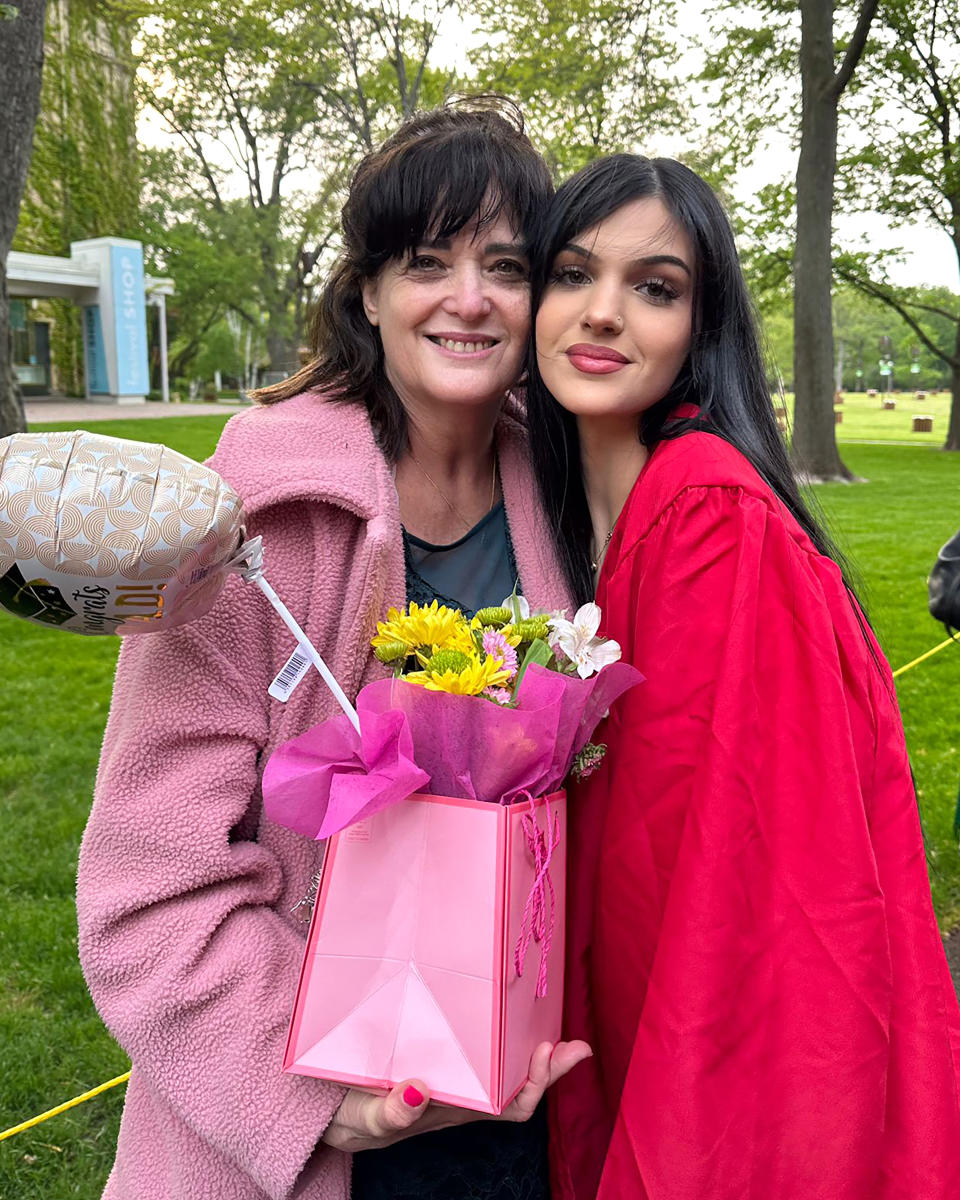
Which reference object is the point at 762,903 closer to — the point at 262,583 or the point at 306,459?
the point at 262,583

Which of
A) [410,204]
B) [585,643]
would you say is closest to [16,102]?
[410,204]

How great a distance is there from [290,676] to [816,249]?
1526 cm

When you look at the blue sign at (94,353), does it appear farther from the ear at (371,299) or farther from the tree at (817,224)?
the ear at (371,299)

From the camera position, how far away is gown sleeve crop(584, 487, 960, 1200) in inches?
48.3

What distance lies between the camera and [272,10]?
14.9 meters

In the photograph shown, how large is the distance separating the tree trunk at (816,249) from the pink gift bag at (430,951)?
14191mm

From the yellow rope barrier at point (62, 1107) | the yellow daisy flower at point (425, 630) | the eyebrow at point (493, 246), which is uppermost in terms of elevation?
the eyebrow at point (493, 246)

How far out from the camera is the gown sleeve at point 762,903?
123cm

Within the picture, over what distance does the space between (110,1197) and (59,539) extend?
1.04 meters

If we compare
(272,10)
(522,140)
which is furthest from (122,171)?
(522,140)

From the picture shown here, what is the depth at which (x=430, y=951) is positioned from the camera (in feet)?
3.87

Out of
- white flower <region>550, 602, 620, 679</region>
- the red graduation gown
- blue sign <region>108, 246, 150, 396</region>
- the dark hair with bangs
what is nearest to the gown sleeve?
the red graduation gown

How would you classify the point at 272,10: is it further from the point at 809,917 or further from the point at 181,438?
the point at 809,917

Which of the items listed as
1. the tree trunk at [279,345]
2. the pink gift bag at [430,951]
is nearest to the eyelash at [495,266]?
the pink gift bag at [430,951]
